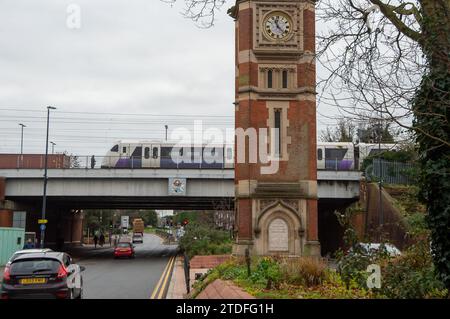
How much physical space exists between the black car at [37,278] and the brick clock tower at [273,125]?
1719 cm

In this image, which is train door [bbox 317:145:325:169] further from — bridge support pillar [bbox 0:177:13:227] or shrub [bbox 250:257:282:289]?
shrub [bbox 250:257:282:289]

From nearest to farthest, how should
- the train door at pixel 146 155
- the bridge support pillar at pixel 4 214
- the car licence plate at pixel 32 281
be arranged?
the car licence plate at pixel 32 281 < the bridge support pillar at pixel 4 214 < the train door at pixel 146 155

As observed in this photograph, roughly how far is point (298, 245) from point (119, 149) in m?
21.7

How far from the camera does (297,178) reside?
3109 centimetres

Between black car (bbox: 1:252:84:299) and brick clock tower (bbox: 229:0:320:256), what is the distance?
17195 millimetres

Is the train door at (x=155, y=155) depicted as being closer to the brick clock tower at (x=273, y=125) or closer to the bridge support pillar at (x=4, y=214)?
the bridge support pillar at (x=4, y=214)

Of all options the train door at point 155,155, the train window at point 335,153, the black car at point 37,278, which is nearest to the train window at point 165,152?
the train door at point 155,155

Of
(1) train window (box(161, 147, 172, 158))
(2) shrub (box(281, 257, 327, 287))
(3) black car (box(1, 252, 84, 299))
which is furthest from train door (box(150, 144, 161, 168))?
(2) shrub (box(281, 257, 327, 287))

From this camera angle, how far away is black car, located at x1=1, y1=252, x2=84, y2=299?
13.3 m

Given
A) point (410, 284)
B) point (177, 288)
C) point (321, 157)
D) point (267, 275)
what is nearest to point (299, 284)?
point (267, 275)

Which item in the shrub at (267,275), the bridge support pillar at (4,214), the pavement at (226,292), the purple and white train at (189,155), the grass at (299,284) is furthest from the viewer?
→ the purple and white train at (189,155)

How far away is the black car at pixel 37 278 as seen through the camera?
1330cm
